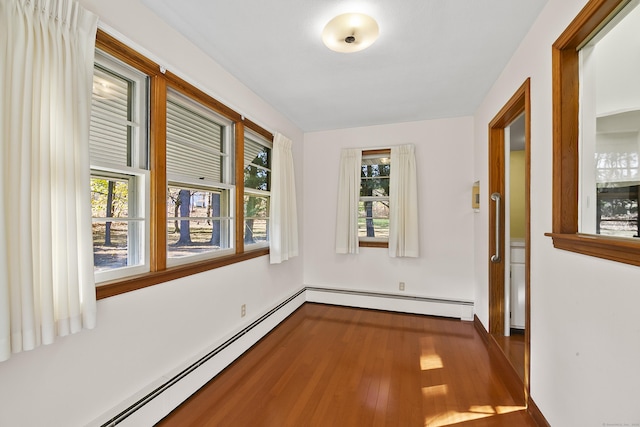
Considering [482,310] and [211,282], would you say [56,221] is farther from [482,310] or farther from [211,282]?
[482,310]

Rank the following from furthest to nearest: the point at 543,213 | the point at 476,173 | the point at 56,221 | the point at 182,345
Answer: the point at 476,173, the point at 182,345, the point at 543,213, the point at 56,221

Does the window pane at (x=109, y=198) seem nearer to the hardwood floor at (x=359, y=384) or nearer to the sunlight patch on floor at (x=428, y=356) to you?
the hardwood floor at (x=359, y=384)

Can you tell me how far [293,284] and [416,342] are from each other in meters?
1.65

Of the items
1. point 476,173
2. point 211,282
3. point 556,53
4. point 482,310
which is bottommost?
point 482,310

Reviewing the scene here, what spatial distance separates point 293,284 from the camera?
361 cm

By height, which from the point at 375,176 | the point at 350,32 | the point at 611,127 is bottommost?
the point at 611,127

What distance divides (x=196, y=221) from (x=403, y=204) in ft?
7.98

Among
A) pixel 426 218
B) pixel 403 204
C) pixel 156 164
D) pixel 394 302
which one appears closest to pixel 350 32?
pixel 156 164

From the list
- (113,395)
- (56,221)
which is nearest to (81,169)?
(56,221)

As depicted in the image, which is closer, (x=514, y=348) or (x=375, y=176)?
(x=514, y=348)

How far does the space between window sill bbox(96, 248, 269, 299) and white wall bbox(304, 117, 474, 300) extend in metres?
1.70

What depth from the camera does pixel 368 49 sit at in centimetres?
200

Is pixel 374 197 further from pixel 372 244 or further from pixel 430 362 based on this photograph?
pixel 430 362

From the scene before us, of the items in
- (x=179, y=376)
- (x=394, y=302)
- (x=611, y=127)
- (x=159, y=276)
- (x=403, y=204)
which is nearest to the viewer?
(x=611, y=127)
